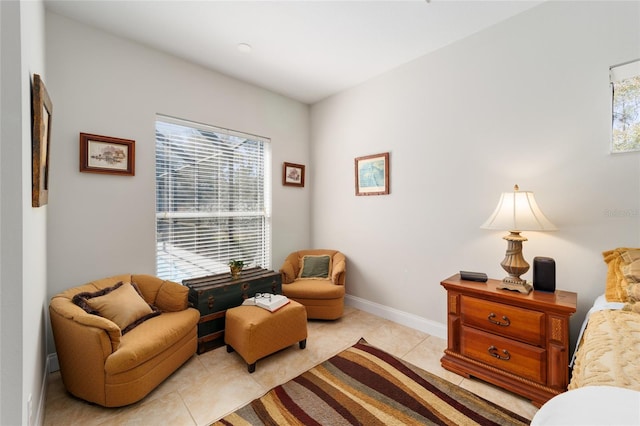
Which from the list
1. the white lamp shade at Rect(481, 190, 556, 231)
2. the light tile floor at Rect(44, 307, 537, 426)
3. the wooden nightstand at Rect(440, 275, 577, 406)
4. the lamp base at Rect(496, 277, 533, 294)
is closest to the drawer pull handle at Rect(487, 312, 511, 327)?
the wooden nightstand at Rect(440, 275, 577, 406)

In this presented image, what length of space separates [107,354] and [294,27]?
287cm

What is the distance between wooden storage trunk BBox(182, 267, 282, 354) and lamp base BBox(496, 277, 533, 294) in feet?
7.11

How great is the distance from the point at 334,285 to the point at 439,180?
165 centimetres

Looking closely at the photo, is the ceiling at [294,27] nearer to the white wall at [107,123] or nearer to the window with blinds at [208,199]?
the white wall at [107,123]

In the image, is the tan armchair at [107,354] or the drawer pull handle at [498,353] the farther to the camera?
the drawer pull handle at [498,353]

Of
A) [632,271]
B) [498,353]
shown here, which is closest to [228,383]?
[498,353]

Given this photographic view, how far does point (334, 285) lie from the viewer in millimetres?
3139

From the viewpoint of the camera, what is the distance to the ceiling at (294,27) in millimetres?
2127

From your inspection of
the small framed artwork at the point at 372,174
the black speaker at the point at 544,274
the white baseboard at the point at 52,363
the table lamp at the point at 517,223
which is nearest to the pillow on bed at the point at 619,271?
the black speaker at the point at 544,274

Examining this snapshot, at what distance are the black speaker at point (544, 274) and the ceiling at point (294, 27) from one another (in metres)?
2.04

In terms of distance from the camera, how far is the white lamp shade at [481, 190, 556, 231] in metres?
1.90

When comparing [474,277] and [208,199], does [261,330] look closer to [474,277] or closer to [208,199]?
[208,199]

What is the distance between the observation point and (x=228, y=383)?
1998 mm

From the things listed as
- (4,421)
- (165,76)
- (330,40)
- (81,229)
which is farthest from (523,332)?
(165,76)
